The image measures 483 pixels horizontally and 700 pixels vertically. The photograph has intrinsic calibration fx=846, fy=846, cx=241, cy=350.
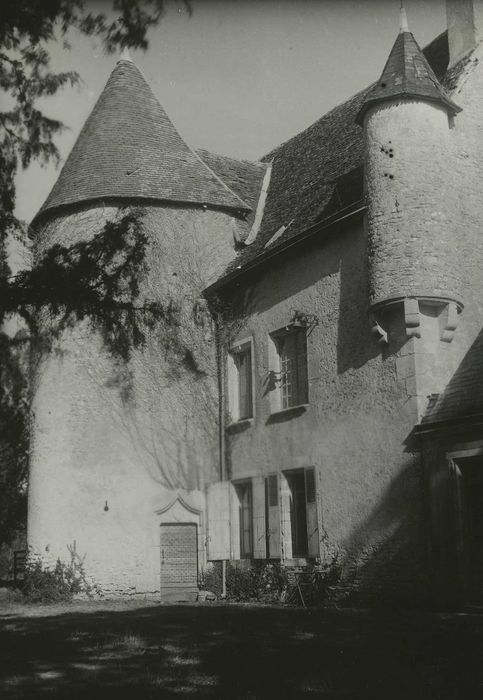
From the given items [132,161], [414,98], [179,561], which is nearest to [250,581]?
[179,561]

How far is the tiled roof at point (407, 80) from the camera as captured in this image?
13.3 meters

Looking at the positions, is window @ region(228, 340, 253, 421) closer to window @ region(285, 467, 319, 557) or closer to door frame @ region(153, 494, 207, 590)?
door frame @ region(153, 494, 207, 590)

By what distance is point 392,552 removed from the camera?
40.8 ft

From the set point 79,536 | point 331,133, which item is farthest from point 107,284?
point 331,133

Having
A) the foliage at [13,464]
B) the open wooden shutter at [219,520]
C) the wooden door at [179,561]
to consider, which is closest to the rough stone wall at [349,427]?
the open wooden shutter at [219,520]

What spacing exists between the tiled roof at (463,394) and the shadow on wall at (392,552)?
0.82 metres

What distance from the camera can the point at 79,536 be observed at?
16141 mm

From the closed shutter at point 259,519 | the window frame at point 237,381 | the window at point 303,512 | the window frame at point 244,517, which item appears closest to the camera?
the window at point 303,512

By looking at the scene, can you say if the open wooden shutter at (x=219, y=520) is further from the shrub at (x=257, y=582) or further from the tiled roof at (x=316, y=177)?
the tiled roof at (x=316, y=177)

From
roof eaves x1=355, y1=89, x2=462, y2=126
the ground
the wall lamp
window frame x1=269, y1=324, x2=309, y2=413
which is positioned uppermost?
roof eaves x1=355, y1=89, x2=462, y2=126

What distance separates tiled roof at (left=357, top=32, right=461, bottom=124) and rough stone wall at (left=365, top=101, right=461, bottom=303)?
6.7 inches

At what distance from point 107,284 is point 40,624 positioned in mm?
4704

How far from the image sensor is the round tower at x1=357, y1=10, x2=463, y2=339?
12.7m

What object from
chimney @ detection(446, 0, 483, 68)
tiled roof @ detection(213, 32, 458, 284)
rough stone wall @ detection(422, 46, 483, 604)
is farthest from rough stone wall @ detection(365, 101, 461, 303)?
chimney @ detection(446, 0, 483, 68)
